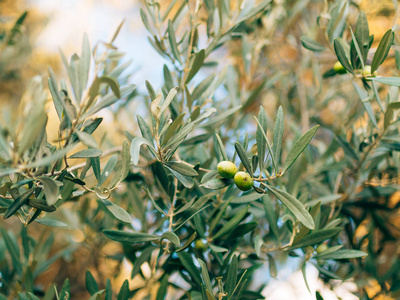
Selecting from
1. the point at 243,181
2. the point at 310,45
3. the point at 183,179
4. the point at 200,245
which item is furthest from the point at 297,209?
the point at 310,45

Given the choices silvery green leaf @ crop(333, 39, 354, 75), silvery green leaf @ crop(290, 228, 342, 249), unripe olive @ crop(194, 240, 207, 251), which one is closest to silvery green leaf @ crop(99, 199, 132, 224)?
unripe olive @ crop(194, 240, 207, 251)

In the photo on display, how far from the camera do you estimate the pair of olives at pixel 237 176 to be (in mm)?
553

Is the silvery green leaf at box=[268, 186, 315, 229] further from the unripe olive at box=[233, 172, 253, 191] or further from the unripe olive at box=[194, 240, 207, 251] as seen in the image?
the unripe olive at box=[194, 240, 207, 251]

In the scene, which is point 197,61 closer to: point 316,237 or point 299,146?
point 299,146

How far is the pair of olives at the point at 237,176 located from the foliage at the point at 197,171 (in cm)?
2

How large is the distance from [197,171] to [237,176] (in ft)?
0.52

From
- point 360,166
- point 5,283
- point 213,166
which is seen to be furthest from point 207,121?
point 5,283

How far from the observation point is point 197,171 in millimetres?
702

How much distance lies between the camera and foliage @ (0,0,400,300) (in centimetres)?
51

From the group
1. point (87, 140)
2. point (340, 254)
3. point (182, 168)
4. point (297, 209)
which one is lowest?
point (340, 254)

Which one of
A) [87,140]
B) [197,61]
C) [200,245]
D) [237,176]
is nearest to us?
[87,140]

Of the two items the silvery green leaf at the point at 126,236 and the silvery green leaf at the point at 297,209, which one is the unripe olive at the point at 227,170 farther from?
the silvery green leaf at the point at 126,236

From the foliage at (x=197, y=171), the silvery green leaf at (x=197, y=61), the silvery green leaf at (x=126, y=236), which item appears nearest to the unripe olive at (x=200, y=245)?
the foliage at (x=197, y=171)

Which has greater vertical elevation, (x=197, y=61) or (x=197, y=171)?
(x=197, y=61)
